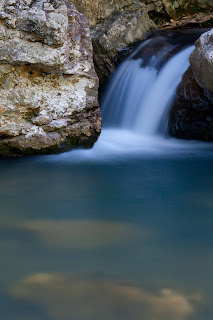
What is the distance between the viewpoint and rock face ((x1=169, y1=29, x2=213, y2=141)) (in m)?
5.07

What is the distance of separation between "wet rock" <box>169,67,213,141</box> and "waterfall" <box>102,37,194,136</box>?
0.24 metres

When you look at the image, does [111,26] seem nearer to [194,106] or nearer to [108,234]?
[194,106]

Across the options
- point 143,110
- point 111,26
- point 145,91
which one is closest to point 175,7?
point 111,26

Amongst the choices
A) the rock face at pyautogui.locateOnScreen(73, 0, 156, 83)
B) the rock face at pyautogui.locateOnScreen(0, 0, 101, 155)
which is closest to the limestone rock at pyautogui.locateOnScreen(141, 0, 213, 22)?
the rock face at pyautogui.locateOnScreen(73, 0, 156, 83)

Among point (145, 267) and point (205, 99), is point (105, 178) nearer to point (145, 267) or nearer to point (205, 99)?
point (145, 267)

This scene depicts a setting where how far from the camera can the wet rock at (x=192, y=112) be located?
5.48 m

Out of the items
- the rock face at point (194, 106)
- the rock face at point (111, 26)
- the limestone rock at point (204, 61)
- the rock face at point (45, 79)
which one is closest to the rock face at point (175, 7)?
the rock face at point (111, 26)

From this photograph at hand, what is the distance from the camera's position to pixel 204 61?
4.71m

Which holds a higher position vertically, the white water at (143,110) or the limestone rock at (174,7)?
the limestone rock at (174,7)

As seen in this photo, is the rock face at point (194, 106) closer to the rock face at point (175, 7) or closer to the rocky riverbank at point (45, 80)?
the rocky riverbank at point (45, 80)

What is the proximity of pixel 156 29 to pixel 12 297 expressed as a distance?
7.14 m

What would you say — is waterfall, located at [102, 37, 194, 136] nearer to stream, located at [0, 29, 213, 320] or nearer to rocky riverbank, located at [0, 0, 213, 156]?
stream, located at [0, 29, 213, 320]

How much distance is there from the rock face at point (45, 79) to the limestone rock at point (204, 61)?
135cm

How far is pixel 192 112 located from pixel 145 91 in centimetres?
112
